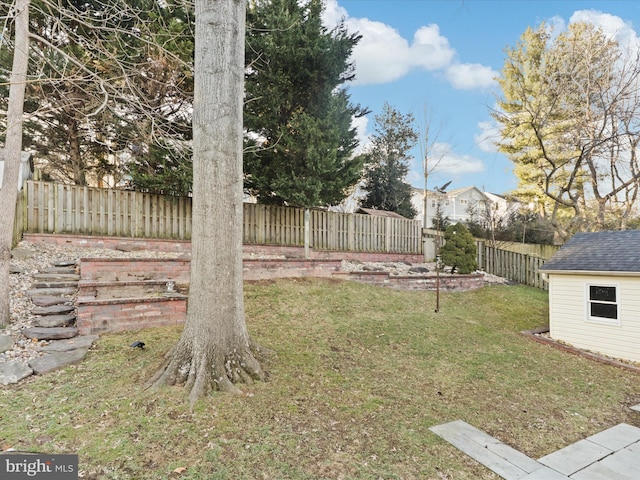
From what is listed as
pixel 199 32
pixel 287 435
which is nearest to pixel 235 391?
pixel 287 435

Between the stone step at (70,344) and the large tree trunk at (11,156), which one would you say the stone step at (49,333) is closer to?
the stone step at (70,344)

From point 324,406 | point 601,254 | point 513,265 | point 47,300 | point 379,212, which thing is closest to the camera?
point 324,406

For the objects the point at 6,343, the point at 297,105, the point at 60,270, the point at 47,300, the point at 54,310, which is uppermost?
the point at 297,105

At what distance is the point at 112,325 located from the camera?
15.4 ft

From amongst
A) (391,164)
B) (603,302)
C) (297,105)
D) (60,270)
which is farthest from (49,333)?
(391,164)

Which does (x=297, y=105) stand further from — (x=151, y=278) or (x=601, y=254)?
(x=601, y=254)

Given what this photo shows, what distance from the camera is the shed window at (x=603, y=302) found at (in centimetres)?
637

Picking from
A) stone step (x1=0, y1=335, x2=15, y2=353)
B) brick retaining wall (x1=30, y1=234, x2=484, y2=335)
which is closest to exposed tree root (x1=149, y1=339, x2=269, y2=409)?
brick retaining wall (x1=30, y1=234, x2=484, y2=335)

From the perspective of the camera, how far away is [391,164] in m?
18.5

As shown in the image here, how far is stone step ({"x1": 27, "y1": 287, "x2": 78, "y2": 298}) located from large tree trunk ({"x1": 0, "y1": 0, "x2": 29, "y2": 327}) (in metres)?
0.86

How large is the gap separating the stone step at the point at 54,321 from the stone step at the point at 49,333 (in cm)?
12

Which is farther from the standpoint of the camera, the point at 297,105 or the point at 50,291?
the point at 297,105

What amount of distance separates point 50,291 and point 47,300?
14.0 inches

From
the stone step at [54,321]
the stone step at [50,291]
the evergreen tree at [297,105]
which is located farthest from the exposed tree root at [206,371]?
the evergreen tree at [297,105]
